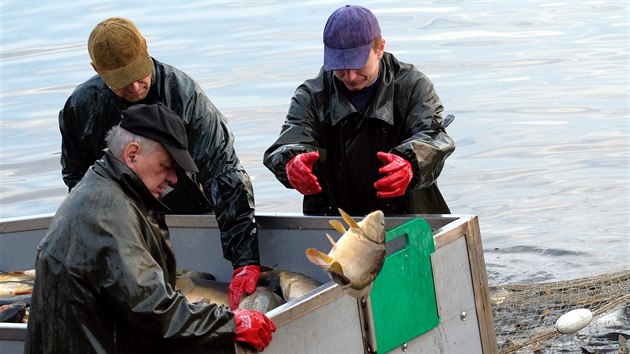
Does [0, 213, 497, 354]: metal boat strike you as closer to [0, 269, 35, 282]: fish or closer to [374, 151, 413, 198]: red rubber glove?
[374, 151, 413, 198]: red rubber glove

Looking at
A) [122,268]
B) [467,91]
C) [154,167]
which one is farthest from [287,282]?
[467,91]

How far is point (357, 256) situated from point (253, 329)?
1.54ft

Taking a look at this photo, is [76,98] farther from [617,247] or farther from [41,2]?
[41,2]

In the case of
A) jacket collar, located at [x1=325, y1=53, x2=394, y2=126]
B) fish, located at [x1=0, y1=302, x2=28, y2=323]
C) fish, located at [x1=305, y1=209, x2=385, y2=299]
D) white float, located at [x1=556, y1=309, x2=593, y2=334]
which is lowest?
white float, located at [x1=556, y1=309, x2=593, y2=334]

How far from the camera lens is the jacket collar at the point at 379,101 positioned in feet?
22.7

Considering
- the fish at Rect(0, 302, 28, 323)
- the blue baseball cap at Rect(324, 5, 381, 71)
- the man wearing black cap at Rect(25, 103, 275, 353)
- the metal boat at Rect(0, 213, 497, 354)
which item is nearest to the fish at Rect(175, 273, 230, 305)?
the metal boat at Rect(0, 213, 497, 354)

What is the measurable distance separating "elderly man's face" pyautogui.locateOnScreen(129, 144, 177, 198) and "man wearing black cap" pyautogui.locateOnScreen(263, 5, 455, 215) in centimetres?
174

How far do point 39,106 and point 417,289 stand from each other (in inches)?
541

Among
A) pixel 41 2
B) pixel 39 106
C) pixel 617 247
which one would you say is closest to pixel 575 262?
pixel 617 247

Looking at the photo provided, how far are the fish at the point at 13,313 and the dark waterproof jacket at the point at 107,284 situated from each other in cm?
104

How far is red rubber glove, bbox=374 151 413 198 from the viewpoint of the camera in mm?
6477

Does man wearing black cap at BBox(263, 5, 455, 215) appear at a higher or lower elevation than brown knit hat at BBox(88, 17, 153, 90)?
lower

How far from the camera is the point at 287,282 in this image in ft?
21.6

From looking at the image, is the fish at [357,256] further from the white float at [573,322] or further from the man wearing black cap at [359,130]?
the white float at [573,322]
